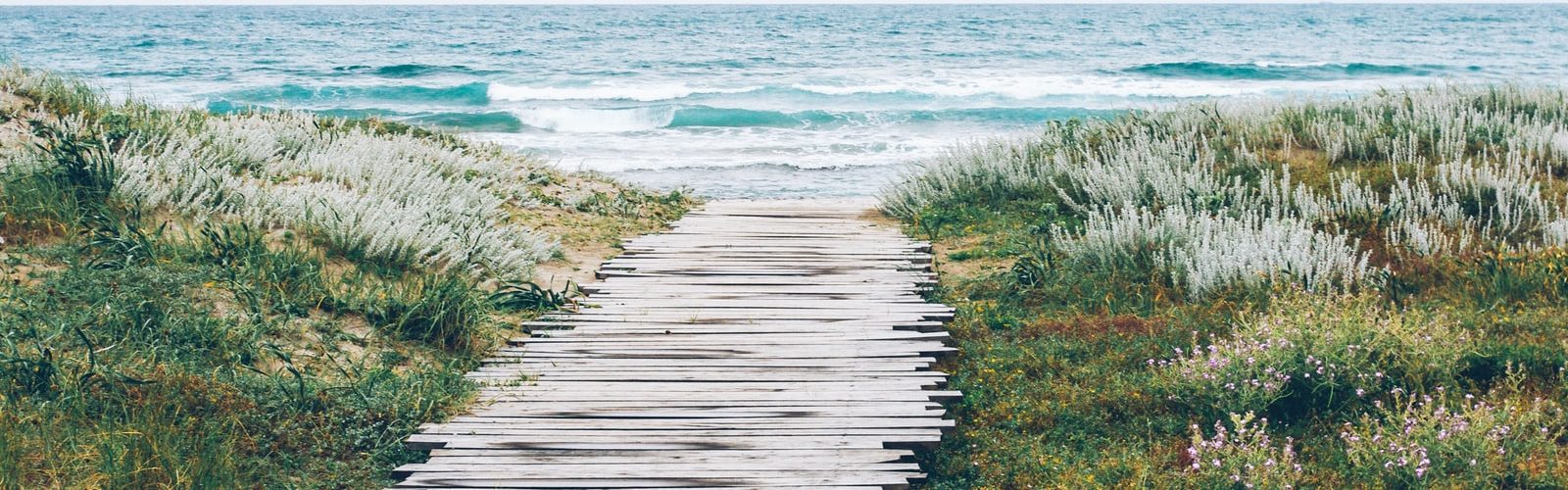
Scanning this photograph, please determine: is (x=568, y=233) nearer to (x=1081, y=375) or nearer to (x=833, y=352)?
(x=833, y=352)

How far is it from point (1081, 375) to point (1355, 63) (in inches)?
1785

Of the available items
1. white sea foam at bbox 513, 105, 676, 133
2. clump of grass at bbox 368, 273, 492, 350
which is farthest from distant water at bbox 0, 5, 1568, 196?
clump of grass at bbox 368, 273, 492, 350

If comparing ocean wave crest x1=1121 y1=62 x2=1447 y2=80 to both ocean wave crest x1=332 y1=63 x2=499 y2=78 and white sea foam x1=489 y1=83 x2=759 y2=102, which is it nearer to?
white sea foam x1=489 y1=83 x2=759 y2=102

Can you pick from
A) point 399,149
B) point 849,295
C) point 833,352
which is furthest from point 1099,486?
point 399,149

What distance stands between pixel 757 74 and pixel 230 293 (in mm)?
34947

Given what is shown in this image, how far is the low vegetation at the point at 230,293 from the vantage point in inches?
201

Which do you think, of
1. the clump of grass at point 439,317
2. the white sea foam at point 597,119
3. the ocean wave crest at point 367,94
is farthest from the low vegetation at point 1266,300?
the ocean wave crest at point 367,94

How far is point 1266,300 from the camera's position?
23.9ft

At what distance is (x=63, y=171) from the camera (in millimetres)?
7734

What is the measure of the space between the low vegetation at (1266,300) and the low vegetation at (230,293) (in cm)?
275

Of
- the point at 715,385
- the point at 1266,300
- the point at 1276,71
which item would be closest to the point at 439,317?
the point at 715,385

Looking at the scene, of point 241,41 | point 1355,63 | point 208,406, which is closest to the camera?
point 208,406

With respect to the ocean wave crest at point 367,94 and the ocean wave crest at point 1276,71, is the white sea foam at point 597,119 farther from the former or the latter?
the ocean wave crest at point 1276,71

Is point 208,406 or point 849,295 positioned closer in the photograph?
point 208,406
